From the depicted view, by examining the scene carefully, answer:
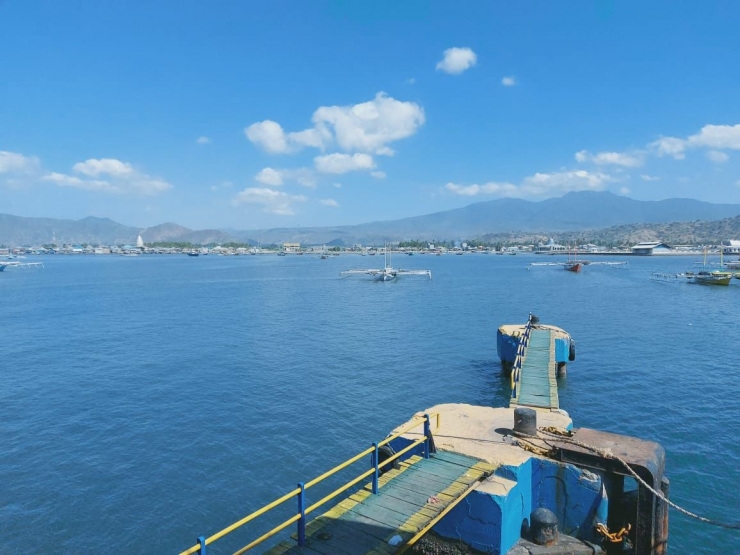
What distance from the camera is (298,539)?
970 centimetres

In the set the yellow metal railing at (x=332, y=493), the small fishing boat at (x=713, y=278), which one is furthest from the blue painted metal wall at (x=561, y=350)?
the small fishing boat at (x=713, y=278)

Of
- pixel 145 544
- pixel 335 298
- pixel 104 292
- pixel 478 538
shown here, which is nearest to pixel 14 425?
pixel 145 544

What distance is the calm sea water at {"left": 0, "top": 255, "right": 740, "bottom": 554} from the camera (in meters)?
17.6

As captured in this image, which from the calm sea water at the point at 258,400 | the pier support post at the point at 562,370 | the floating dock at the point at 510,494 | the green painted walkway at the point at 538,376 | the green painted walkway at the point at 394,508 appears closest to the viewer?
the green painted walkway at the point at 394,508

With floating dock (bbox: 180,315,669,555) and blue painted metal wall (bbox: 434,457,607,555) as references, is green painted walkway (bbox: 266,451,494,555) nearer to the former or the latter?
floating dock (bbox: 180,315,669,555)

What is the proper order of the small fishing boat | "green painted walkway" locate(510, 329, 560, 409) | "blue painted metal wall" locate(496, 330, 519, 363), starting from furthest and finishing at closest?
the small fishing boat → "blue painted metal wall" locate(496, 330, 519, 363) → "green painted walkway" locate(510, 329, 560, 409)

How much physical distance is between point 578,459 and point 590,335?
36949 mm

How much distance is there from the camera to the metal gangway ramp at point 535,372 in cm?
1952

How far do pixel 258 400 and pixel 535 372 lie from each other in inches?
620

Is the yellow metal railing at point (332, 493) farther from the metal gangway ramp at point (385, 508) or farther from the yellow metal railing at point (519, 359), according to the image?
the yellow metal railing at point (519, 359)

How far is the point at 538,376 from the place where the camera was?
23.4 metres

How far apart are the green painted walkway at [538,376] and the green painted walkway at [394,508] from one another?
23.9 feet

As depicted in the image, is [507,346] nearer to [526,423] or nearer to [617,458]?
[526,423]

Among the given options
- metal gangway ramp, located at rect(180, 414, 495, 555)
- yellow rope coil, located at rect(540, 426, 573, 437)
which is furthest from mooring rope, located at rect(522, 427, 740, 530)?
metal gangway ramp, located at rect(180, 414, 495, 555)
